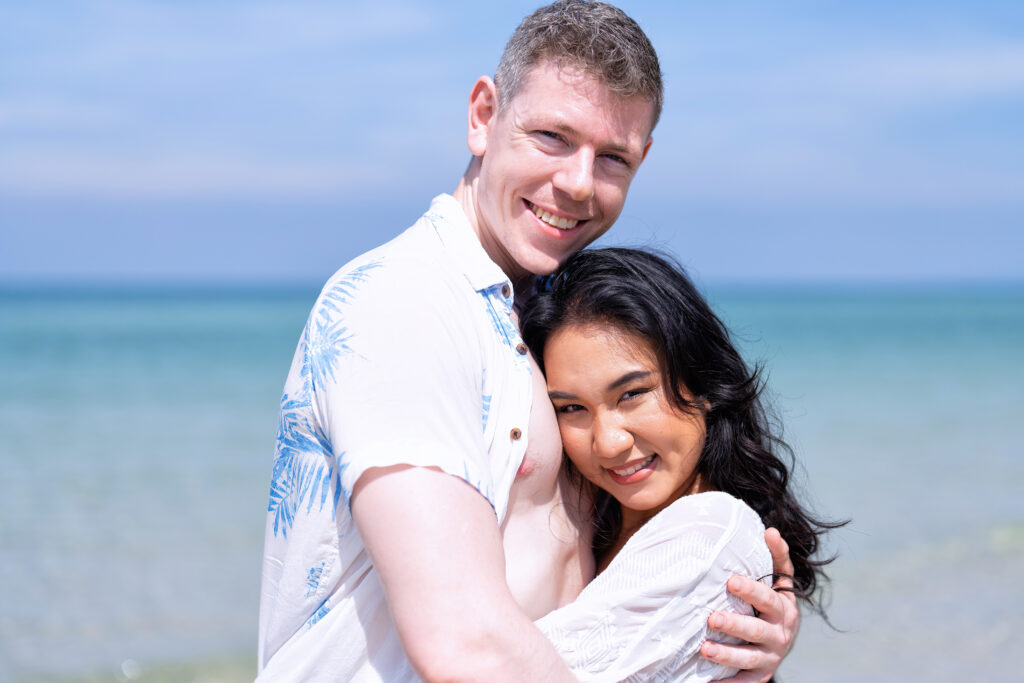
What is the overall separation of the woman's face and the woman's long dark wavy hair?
44mm

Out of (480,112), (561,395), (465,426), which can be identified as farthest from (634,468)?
(480,112)

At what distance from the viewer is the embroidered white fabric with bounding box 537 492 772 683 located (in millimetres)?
2242

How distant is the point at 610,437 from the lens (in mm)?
2670

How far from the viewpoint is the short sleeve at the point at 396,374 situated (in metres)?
1.81

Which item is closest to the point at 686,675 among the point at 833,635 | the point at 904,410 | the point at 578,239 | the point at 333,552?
the point at 333,552

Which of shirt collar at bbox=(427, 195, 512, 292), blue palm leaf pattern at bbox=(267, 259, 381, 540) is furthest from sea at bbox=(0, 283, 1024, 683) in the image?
blue palm leaf pattern at bbox=(267, 259, 381, 540)

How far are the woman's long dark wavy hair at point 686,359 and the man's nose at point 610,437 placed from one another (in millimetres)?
196

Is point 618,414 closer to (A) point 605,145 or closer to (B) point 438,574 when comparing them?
(A) point 605,145

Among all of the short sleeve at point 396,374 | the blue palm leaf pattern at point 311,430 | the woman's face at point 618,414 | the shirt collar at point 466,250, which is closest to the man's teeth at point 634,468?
the woman's face at point 618,414

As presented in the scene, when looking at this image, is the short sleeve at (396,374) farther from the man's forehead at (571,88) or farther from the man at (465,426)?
the man's forehead at (571,88)

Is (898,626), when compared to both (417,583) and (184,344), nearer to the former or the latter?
(417,583)

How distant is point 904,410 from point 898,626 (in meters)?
11.3

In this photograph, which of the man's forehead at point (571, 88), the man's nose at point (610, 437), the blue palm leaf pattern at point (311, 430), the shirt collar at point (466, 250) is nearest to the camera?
the blue palm leaf pattern at point (311, 430)

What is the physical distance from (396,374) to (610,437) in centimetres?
98
